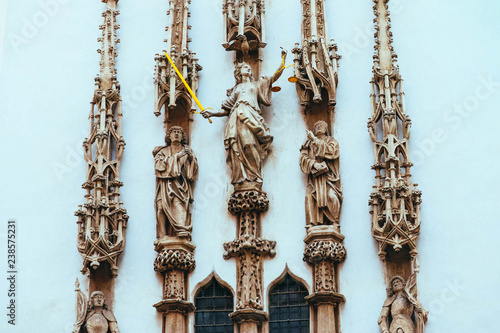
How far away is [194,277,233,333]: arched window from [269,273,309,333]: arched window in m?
0.56

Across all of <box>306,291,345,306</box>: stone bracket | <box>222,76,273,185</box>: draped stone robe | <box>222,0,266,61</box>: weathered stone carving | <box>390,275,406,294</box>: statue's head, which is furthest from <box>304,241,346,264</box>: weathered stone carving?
<box>222,0,266,61</box>: weathered stone carving

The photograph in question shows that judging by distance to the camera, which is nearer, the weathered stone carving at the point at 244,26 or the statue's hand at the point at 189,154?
the statue's hand at the point at 189,154

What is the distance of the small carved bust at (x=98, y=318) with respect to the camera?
1596cm

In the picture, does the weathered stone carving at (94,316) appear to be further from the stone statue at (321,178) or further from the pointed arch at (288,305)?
the stone statue at (321,178)

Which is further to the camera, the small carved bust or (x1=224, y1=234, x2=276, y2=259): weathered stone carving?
(x1=224, y1=234, x2=276, y2=259): weathered stone carving

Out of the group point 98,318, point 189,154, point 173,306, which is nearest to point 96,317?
point 98,318

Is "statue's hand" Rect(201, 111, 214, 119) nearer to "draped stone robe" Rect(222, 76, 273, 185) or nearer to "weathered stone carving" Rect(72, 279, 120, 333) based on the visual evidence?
"draped stone robe" Rect(222, 76, 273, 185)

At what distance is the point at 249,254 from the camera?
16.3m

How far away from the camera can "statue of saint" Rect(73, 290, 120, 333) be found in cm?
1595

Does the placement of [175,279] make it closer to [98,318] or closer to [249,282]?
[249,282]

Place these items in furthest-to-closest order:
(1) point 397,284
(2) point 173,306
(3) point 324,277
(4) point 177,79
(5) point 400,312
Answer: (4) point 177,79
(2) point 173,306
(3) point 324,277
(1) point 397,284
(5) point 400,312

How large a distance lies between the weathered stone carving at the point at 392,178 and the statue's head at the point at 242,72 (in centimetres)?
170

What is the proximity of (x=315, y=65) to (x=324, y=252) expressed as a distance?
2733 mm

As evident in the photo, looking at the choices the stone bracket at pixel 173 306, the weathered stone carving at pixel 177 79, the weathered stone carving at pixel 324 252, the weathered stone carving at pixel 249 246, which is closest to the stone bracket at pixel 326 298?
the weathered stone carving at pixel 324 252
